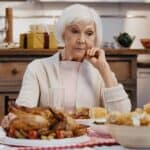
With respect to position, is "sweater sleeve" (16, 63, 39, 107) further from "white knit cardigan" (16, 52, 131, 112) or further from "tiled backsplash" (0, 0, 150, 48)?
"tiled backsplash" (0, 0, 150, 48)

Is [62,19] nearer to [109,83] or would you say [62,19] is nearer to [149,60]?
[109,83]

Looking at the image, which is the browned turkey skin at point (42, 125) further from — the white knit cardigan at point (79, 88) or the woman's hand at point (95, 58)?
the woman's hand at point (95, 58)

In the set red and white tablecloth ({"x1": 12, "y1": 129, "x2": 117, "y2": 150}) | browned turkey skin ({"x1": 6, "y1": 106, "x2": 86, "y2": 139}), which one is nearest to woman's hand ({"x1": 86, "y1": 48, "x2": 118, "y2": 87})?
red and white tablecloth ({"x1": 12, "y1": 129, "x2": 117, "y2": 150})

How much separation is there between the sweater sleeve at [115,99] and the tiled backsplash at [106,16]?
173cm

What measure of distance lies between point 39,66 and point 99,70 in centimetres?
27

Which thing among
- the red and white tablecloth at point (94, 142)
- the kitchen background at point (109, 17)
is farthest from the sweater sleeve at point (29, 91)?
the kitchen background at point (109, 17)

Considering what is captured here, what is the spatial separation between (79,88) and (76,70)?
10cm

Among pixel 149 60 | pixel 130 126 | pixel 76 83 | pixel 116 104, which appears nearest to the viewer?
pixel 130 126

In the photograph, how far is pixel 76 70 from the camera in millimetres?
2131

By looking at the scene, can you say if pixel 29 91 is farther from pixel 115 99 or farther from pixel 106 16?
pixel 106 16

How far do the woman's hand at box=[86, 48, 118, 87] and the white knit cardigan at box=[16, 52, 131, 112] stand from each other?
4cm

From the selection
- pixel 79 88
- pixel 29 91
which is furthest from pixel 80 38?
pixel 29 91

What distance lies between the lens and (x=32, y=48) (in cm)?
305

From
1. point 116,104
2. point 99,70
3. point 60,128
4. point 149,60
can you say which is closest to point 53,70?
point 99,70
